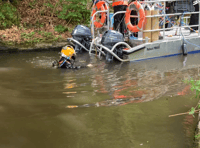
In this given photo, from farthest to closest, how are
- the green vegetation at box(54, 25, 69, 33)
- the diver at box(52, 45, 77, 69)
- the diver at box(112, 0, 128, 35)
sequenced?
the green vegetation at box(54, 25, 69, 33) → the diver at box(112, 0, 128, 35) → the diver at box(52, 45, 77, 69)

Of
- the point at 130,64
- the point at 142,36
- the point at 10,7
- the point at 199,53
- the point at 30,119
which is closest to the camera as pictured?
the point at 30,119

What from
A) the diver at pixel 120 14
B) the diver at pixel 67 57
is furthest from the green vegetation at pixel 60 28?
the diver at pixel 67 57

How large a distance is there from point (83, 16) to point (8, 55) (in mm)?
5811

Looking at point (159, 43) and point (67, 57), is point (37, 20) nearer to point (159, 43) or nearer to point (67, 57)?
point (67, 57)

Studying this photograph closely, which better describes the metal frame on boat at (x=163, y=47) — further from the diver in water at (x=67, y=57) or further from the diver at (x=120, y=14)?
the diver in water at (x=67, y=57)

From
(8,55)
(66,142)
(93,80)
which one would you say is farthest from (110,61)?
(66,142)

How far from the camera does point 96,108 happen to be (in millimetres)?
4617

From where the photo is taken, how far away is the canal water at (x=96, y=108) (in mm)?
3518

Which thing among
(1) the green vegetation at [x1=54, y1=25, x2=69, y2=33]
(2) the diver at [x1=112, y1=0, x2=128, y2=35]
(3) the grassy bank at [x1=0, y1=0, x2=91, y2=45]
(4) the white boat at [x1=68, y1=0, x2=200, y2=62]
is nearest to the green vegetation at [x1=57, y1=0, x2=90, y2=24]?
(3) the grassy bank at [x1=0, y1=0, x2=91, y2=45]

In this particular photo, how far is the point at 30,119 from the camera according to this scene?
417cm

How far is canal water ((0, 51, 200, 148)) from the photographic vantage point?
138 inches

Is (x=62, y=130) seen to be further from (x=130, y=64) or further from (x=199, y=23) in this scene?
(x=199, y=23)

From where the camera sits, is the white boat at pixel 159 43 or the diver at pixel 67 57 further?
the white boat at pixel 159 43

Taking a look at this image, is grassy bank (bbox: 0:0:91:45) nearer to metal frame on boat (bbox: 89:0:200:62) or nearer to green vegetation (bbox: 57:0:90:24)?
green vegetation (bbox: 57:0:90:24)
